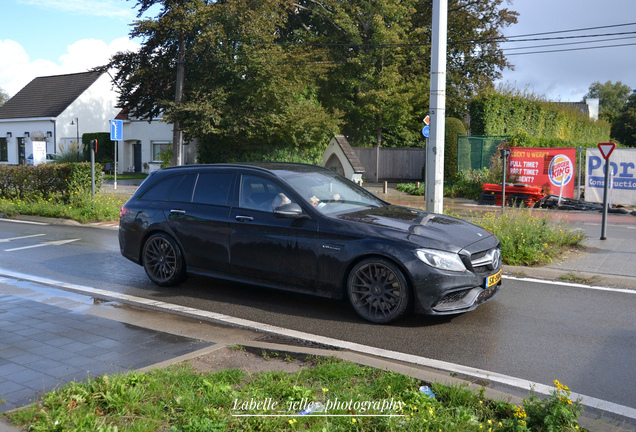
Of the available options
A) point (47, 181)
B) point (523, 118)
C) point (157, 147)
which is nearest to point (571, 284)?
point (47, 181)

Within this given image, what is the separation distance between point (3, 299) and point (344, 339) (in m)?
4.21

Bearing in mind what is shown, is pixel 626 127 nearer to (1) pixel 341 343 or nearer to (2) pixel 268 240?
(2) pixel 268 240

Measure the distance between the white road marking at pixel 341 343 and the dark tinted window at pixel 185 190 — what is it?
1.39 meters

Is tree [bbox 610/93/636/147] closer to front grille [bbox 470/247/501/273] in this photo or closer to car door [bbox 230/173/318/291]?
front grille [bbox 470/247/501/273]

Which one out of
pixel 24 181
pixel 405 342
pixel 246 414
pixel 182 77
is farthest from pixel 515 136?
pixel 246 414

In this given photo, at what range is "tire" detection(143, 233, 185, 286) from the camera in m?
7.59

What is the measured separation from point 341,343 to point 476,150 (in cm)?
2127

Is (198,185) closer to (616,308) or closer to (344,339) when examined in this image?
(344,339)

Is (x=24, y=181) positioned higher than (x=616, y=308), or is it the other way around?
(x=24, y=181)

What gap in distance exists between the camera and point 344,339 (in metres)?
5.59

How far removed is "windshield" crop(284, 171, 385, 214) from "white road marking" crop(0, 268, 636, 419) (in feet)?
4.79

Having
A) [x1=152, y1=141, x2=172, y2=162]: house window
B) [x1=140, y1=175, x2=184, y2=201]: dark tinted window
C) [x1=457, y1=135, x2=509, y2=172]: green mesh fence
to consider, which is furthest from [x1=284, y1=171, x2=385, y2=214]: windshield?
[x1=152, y1=141, x2=172, y2=162]: house window

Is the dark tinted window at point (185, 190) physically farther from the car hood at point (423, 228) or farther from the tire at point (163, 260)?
the car hood at point (423, 228)

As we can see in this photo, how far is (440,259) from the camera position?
5.75 metres
